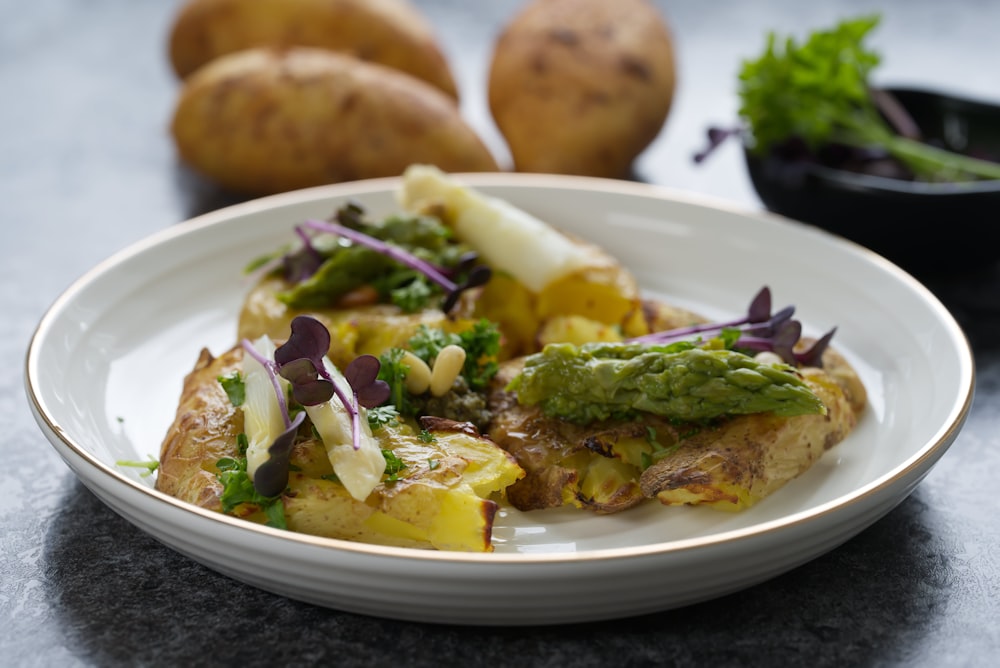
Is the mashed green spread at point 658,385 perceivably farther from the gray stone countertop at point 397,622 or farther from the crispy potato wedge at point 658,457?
the gray stone countertop at point 397,622

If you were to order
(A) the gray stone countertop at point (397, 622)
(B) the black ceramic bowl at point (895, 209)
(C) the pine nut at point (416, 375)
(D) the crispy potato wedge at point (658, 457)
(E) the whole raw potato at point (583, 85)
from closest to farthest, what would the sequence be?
1. (A) the gray stone countertop at point (397, 622)
2. (D) the crispy potato wedge at point (658, 457)
3. (C) the pine nut at point (416, 375)
4. (B) the black ceramic bowl at point (895, 209)
5. (E) the whole raw potato at point (583, 85)

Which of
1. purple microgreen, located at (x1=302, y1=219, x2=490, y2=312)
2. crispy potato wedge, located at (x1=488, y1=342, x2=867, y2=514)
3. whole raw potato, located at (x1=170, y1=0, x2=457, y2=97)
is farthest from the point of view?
whole raw potato, located at (x1=170, y1=0, x2=457, y2=97)

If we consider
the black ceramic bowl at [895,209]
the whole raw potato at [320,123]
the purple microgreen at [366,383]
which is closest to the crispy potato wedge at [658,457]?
the purple microgreen at [366,383]

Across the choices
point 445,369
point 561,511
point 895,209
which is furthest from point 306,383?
point 895,209

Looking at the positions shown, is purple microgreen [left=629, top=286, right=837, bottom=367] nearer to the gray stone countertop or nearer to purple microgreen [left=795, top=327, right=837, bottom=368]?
purple microgreen [left=795, top=327, right=837, bottom=368]

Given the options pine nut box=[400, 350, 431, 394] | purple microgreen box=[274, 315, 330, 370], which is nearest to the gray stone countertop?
purple microgreen box=[274, 315, 330, 370]

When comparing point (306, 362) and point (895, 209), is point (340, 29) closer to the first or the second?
point (895, 209)

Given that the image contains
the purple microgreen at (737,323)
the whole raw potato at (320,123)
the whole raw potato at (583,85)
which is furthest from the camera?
the whole raw potato at (583,85)
